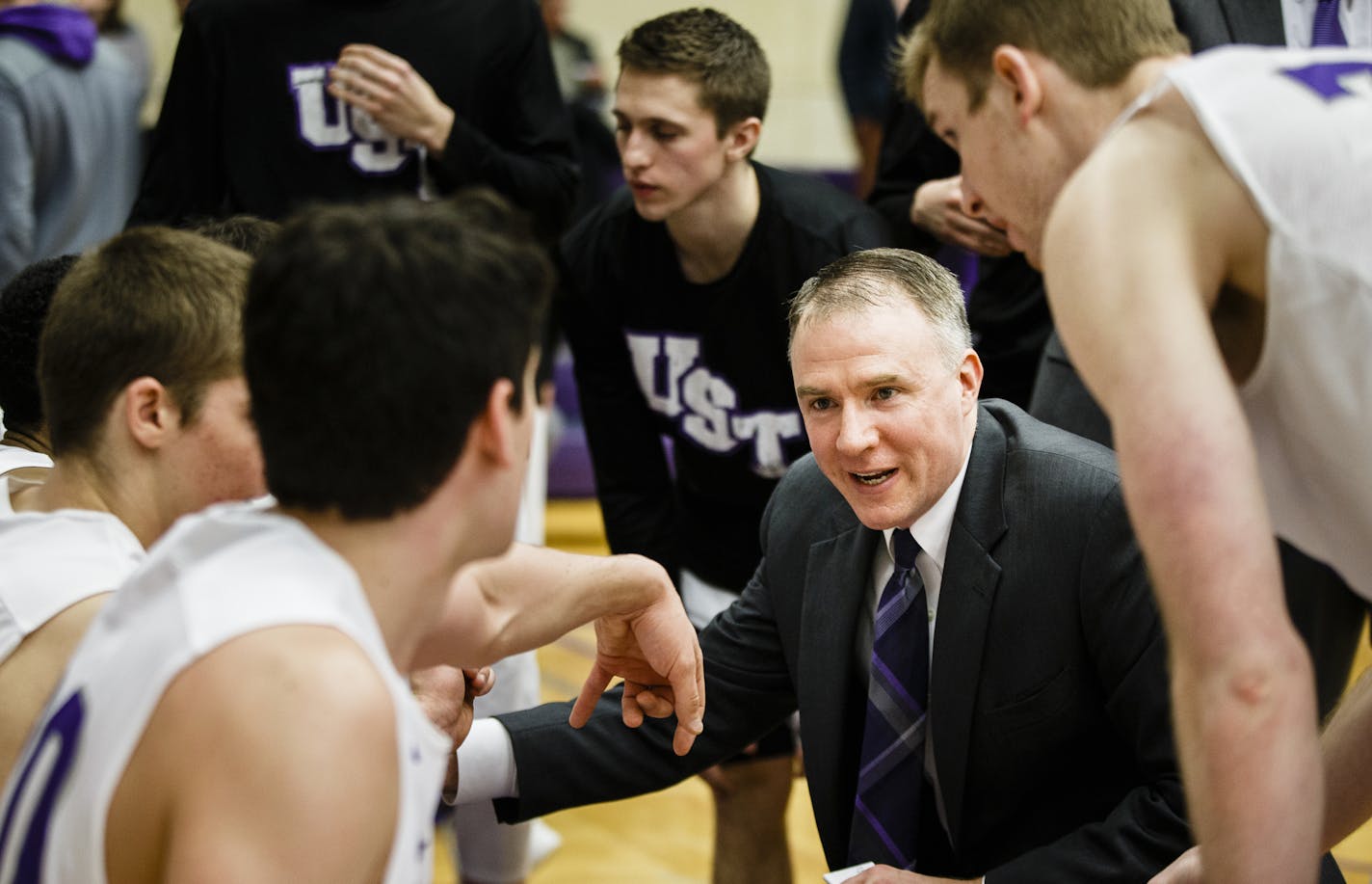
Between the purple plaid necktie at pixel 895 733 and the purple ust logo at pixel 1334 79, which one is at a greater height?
the purple ust logo at pixel 1334 79

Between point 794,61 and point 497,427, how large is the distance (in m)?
9.61

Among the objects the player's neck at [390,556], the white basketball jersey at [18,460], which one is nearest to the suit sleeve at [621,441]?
the white basketball jersey at [18,460]

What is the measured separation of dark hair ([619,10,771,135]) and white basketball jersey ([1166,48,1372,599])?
2218mm

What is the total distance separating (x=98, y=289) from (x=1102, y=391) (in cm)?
123

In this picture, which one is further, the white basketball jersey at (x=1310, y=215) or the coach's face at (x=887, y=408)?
the coach's face at (x=887, y=408)

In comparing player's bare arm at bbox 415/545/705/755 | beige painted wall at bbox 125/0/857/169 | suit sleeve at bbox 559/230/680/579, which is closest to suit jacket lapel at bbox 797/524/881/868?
player's bare arm at bbox 415/545/705/755

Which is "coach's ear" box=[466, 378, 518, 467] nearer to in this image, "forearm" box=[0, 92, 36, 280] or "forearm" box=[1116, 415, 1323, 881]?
"forearm" box=[1116, 415, 1323, 881]

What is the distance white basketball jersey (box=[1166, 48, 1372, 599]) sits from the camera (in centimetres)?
141

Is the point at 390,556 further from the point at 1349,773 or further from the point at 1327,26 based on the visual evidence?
the point at 1327,26

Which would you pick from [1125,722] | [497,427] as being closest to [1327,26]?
[1125,722]

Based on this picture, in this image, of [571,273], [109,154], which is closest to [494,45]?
[571,273]

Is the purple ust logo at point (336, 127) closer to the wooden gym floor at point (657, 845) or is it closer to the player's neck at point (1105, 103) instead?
the wooden gym floor at point (657, 845)

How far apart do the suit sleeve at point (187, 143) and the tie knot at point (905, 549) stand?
1840mm

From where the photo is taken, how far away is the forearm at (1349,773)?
6.01 ft
